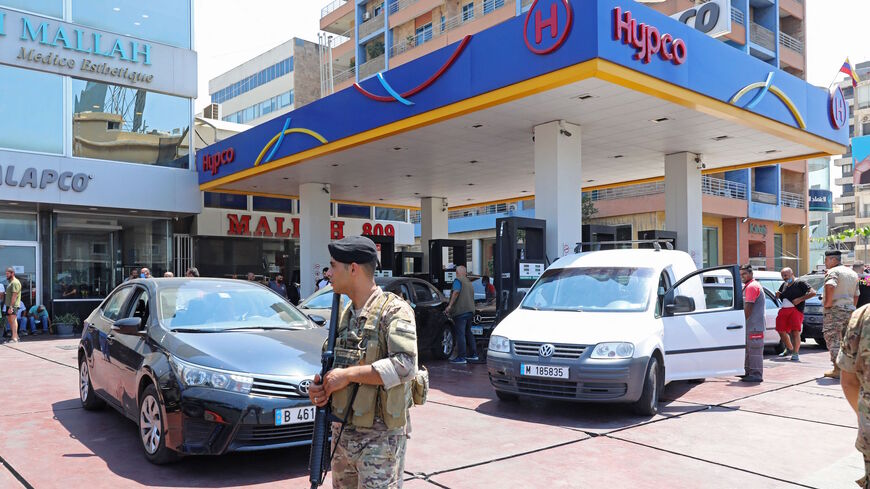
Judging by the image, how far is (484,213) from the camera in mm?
42000

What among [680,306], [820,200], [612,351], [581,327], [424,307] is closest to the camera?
[612,351]

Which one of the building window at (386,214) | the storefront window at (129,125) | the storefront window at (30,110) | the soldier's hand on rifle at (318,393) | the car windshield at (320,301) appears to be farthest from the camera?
the building window at (386,214)

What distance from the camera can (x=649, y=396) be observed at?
711 centimetres

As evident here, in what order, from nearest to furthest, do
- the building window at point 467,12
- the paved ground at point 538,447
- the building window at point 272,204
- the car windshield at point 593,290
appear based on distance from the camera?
the paved ground at point 538,447 < the car windshield at point 593,290 < the building window at point 272,204 < the building window at point 467,12

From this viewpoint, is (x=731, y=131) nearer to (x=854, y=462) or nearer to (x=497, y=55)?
(x=497, y=55)

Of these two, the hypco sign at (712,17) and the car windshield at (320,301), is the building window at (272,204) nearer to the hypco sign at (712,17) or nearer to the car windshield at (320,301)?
the car windshield at (320,301)

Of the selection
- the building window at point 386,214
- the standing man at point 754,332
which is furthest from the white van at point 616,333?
the building window at point 386,214

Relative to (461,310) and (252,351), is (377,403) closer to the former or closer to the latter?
(252,351)

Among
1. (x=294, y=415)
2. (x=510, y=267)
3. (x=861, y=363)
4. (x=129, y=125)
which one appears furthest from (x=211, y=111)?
(x=861, y=363)

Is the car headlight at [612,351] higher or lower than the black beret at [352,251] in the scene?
lower

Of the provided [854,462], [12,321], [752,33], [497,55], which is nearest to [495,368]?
[854,462]

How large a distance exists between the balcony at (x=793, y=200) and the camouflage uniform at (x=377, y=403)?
40118mm

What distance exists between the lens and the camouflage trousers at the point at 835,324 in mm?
9422

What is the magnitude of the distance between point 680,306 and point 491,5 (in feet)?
111
